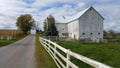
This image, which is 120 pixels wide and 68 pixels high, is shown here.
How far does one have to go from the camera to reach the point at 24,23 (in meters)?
122

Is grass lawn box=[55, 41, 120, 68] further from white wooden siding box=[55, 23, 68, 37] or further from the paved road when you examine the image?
white wooden siding box=[55, 23, 68, 37]

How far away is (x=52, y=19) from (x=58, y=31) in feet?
16.9

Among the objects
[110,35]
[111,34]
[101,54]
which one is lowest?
[101,54]

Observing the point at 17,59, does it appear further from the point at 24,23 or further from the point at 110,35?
the point at 24,23

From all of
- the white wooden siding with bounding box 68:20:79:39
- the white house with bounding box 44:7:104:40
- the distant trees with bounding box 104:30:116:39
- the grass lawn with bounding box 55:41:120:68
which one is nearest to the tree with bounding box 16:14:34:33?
the white wooden siding with bounding box 68:20:79:39

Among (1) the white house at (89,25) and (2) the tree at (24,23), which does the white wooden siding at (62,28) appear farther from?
(2) the tree at (24,23)

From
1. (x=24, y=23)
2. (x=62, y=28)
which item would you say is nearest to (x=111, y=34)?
(x=62, y=28)

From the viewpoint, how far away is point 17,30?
13050 centimetres

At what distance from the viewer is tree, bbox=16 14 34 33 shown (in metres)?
121

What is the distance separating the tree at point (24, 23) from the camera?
12125 cm

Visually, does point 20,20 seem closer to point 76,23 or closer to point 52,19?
point 52,19

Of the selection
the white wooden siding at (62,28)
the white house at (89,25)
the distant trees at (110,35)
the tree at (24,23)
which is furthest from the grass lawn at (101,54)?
the tree at (24,23)

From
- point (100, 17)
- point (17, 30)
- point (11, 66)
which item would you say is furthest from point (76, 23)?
point (17, 30)

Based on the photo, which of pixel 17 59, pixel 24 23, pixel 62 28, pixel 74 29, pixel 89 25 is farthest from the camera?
pixel 24 23
